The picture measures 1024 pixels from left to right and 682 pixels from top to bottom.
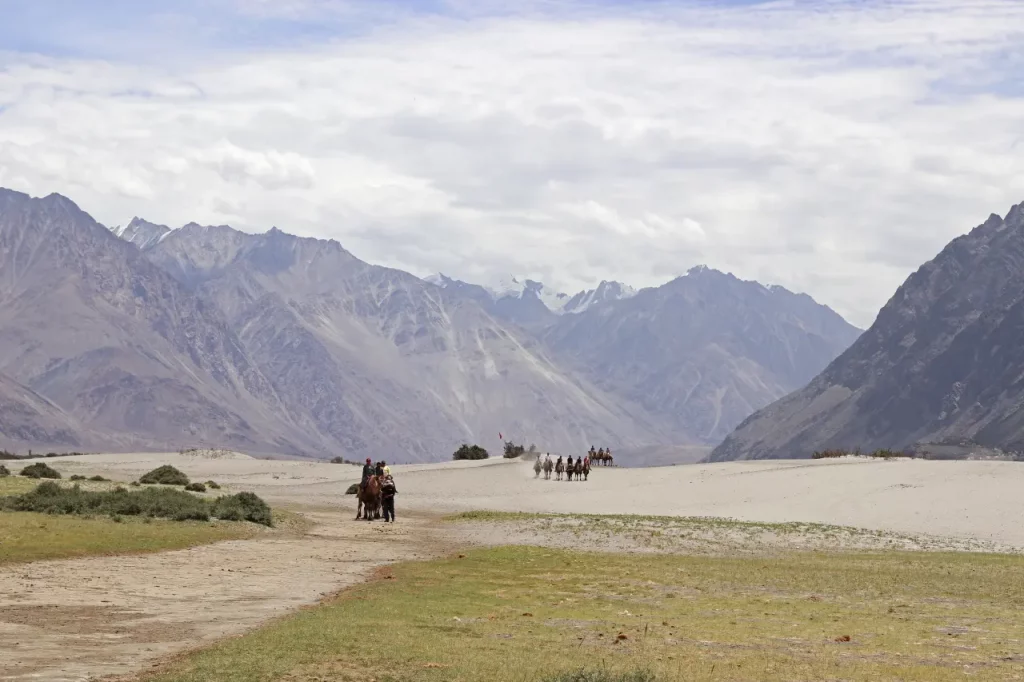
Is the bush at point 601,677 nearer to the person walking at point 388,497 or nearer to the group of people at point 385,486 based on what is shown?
the group of people at point 385,486

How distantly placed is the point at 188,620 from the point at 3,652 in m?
4.84

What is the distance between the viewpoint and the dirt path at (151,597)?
20375 millimetres

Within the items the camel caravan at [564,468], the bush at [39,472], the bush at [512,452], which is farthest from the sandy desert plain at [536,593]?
the bush at [512,452]

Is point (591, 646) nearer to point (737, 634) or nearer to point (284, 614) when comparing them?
point (737, 634)

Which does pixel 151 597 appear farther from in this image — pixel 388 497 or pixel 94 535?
pixel 388 497

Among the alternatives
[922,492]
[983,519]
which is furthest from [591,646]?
[922,492]

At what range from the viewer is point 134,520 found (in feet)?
147

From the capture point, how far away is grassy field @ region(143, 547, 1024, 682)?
2006 centimetres

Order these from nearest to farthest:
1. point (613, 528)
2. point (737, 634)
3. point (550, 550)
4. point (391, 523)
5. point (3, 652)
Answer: point (3, 652) → point (737, 634) → point (550, 550) → point (613, 528) → point (391, 523)

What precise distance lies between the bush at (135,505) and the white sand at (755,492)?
19.1 metres

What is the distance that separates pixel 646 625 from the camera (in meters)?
25.5

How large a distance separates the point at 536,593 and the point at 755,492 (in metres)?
41.6

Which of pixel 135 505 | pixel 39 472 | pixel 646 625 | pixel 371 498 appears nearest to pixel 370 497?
pixel 371 498

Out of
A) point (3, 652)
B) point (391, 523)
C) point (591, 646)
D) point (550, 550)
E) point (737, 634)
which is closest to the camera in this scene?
point (3, 652)
